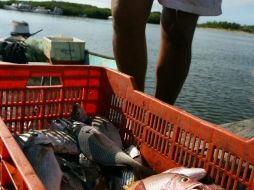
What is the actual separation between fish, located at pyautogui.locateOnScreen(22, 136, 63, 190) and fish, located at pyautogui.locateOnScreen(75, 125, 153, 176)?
0.42 m

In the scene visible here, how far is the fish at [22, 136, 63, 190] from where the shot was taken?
6.80 ft

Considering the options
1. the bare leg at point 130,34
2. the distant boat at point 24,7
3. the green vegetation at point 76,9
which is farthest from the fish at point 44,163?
the distant boat at point 24,7

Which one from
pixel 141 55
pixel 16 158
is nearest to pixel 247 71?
pixel 141 55

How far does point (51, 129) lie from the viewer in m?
2.79

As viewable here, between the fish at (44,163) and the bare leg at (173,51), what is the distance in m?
1.20

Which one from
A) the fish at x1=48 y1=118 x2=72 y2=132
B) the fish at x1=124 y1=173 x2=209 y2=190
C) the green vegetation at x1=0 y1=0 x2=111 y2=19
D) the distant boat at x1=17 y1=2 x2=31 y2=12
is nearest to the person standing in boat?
the fish at x1=48 y1=118 x2=72 y2=132

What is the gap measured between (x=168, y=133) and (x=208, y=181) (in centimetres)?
46

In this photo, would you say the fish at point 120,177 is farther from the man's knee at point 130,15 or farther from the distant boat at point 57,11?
the distant boat at point 57,11

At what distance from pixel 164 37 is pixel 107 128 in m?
0.85

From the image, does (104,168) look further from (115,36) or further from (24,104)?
(115,36)

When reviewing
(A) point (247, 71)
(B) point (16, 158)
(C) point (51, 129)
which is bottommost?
(A) point (247, 71)

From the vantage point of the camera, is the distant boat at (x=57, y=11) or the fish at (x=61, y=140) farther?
the distant boat at (x=57, y=11)

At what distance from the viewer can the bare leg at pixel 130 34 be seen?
275 cm

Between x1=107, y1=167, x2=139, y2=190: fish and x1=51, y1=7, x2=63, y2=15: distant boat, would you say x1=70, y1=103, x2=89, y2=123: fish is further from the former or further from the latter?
x1=51, y1=7, x2=63, y2=15: distant boat
